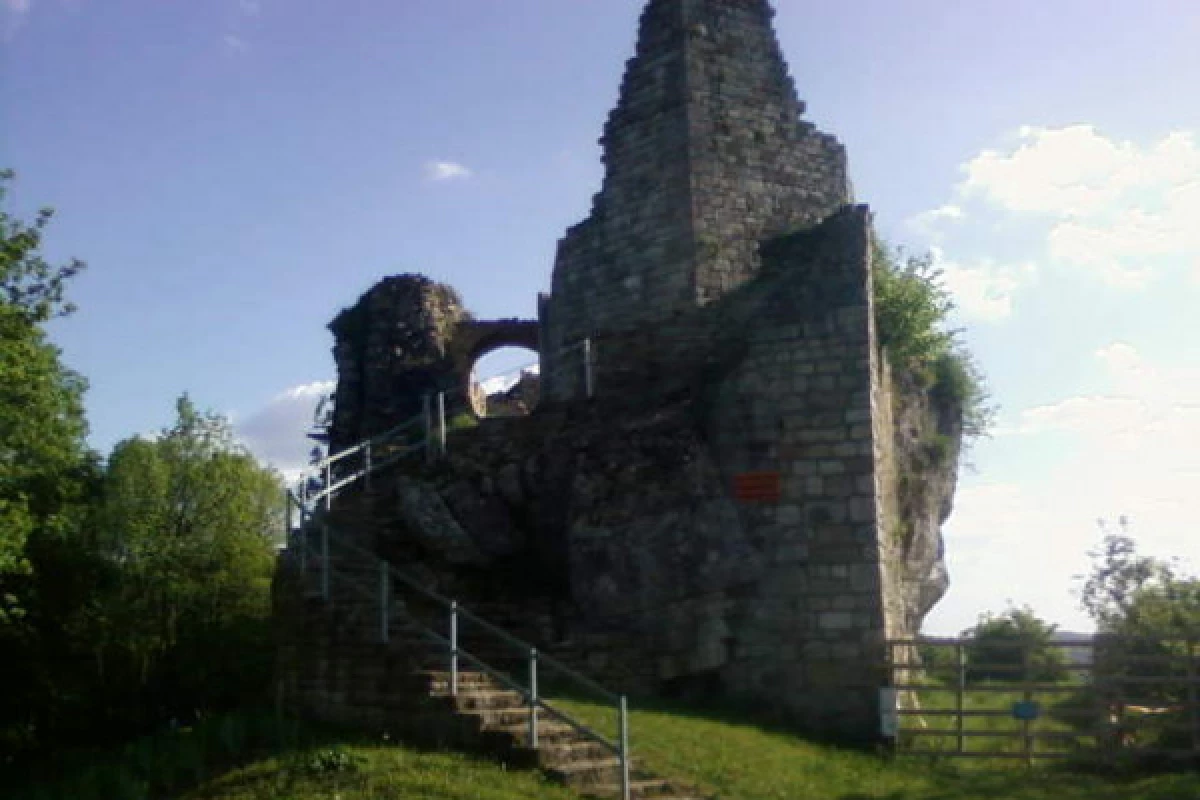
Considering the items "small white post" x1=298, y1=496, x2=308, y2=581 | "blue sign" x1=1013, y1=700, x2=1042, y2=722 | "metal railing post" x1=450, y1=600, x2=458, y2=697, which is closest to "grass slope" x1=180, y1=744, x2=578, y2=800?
"metal railing post" x1=450, y1=600, x2=458, y2=697

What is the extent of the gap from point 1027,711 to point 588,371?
8.35m

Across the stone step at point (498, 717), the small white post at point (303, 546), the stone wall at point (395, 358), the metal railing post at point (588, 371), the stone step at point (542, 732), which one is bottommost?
the stone step at point (542, 732)

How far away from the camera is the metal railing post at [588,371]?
19.0 metres

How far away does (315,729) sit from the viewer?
1284 cm

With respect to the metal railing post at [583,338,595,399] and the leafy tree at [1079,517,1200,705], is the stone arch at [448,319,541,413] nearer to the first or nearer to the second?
the metal railing post at [583,338,595,399]

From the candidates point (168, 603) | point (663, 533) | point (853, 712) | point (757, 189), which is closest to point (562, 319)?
point (757, 189)

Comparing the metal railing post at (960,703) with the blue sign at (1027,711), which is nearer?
the blue sign at (1027,711)

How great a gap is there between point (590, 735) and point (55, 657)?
20379mm

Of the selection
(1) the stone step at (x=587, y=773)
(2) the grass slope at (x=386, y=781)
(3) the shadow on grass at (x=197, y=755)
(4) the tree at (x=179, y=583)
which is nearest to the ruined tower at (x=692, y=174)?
(3) the shadow on grass at (x=197, y=755)

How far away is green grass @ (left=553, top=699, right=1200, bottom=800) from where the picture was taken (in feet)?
38.1

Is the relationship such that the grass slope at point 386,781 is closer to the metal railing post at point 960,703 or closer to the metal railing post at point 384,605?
the metal railing post at point 384,605

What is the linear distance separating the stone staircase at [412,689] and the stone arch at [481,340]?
12056 mm

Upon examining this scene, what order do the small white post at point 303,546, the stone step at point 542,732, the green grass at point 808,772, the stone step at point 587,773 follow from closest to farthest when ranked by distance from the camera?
1. the stone step at point 587,773
2. the stone step at point 542,732
3. the green grass at point 808,772
4. the small white post at point 303,546

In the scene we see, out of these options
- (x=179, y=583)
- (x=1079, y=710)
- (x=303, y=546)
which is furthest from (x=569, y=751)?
(x=179, y=583)
